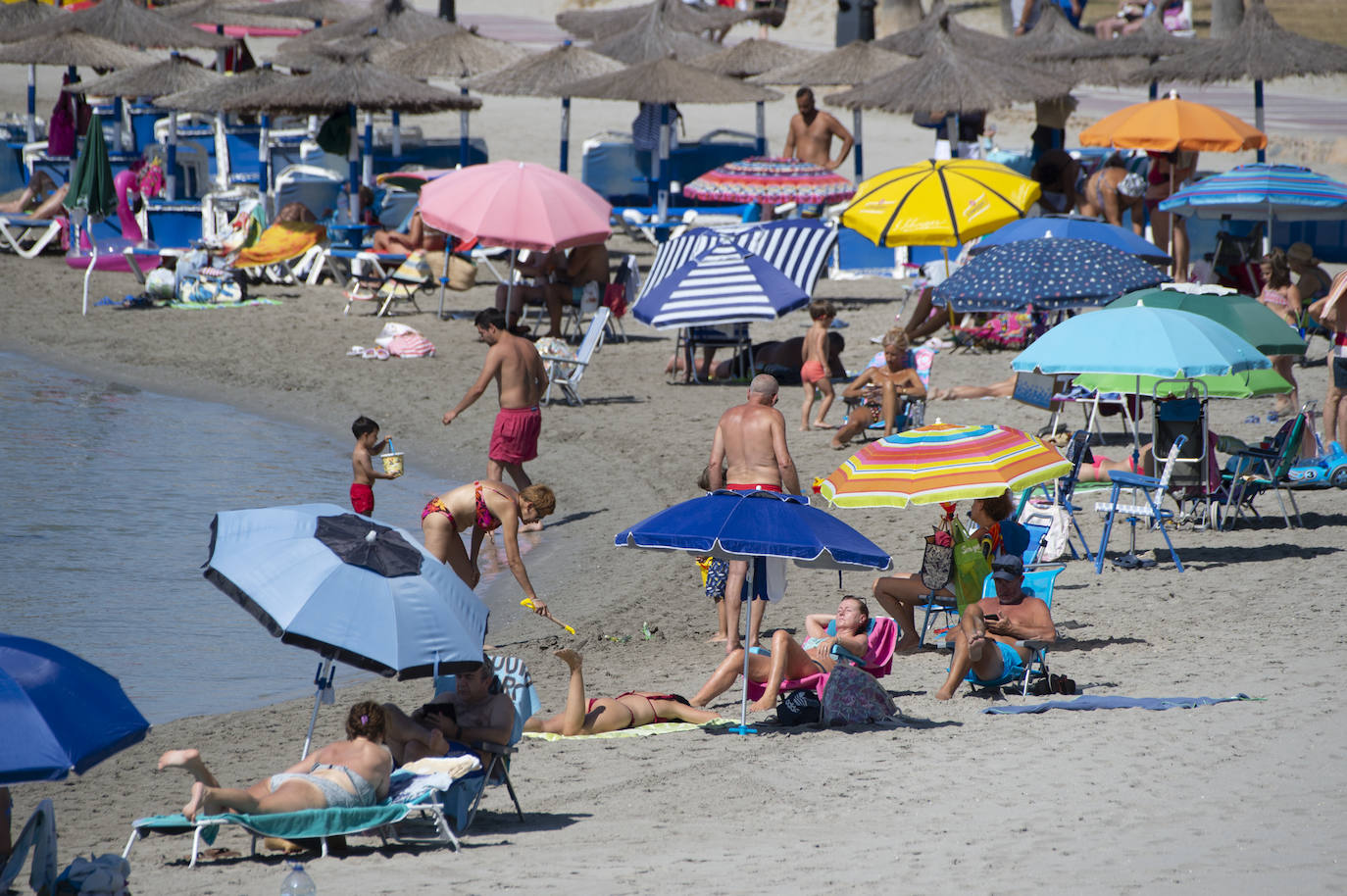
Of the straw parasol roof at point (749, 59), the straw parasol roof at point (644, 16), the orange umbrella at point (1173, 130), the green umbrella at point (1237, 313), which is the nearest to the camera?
the green umbrella at point (1237, 313)

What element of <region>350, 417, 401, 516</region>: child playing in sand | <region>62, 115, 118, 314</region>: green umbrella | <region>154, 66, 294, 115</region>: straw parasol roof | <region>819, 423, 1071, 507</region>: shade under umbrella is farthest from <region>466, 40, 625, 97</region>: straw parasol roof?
<region>819, 423, 1071, 507</region>: shade under umbrella

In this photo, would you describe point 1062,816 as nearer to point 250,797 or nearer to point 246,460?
point 250,797

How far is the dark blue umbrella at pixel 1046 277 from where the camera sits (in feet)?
39.5

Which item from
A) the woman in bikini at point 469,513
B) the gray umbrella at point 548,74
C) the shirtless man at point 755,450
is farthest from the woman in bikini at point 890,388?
the gray umbrella at point 548,74

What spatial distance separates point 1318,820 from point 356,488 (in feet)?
19.7

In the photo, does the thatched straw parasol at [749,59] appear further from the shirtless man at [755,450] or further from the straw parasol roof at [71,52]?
the shirtless man at [755,450]

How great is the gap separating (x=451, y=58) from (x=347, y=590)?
1805 cm

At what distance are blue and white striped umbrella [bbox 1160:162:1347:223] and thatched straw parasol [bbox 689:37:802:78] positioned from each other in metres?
8.92

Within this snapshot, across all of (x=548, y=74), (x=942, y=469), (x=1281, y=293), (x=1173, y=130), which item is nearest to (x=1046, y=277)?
(x=1281, y=293)

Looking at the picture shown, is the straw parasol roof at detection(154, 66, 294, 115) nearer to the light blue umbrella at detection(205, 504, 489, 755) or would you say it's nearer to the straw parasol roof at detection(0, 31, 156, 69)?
the straw parasol roof at detection(0, 31, 156, 69)

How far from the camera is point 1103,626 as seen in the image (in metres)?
8.29

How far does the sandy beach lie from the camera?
4.96 m

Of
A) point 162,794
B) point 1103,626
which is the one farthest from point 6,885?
point 1103,626

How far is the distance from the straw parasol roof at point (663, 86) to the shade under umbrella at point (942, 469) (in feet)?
40.9
